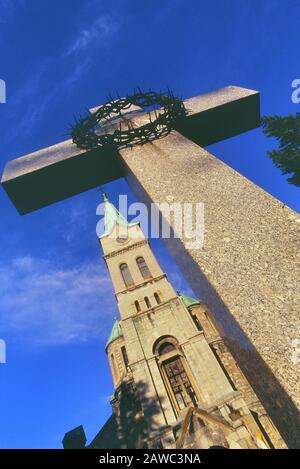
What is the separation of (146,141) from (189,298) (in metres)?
39.1

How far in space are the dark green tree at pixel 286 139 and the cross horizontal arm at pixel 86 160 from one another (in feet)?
20.2

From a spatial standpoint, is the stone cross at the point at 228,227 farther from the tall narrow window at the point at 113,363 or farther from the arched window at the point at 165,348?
the tall narrow window at the point at 113,363

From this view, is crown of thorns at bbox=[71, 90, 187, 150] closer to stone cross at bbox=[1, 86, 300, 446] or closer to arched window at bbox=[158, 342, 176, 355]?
stone cross at bbox=[1, 86, 300, 446]

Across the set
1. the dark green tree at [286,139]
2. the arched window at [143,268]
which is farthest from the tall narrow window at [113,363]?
the dark green tree at [286,139]

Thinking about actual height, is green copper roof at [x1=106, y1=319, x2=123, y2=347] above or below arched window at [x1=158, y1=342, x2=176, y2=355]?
above

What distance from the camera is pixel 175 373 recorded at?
27016 millimetres

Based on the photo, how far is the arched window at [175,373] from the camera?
2470 cm

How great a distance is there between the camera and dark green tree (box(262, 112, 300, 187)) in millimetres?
10219

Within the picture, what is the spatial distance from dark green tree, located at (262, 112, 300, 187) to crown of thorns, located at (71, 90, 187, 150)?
23.0ft

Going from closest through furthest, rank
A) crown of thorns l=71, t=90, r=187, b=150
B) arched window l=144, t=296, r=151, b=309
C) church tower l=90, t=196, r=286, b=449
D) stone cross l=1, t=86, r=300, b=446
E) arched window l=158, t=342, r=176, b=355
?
1. stone cross l=1, t=86, r=300, b=446
2. crown of thorns l=71, t=90, r=187, b=150
3. church tower l=90, t=196, r=286, b=449
4. arched window l=158, t=342, r=176, b=355
5. arched window l=144, t=296, r=151, b=309

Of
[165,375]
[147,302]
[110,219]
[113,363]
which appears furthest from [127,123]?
[110,219]

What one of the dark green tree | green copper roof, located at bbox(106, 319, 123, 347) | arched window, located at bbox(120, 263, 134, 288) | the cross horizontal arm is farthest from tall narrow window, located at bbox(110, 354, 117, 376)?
the cross horizontal arm
